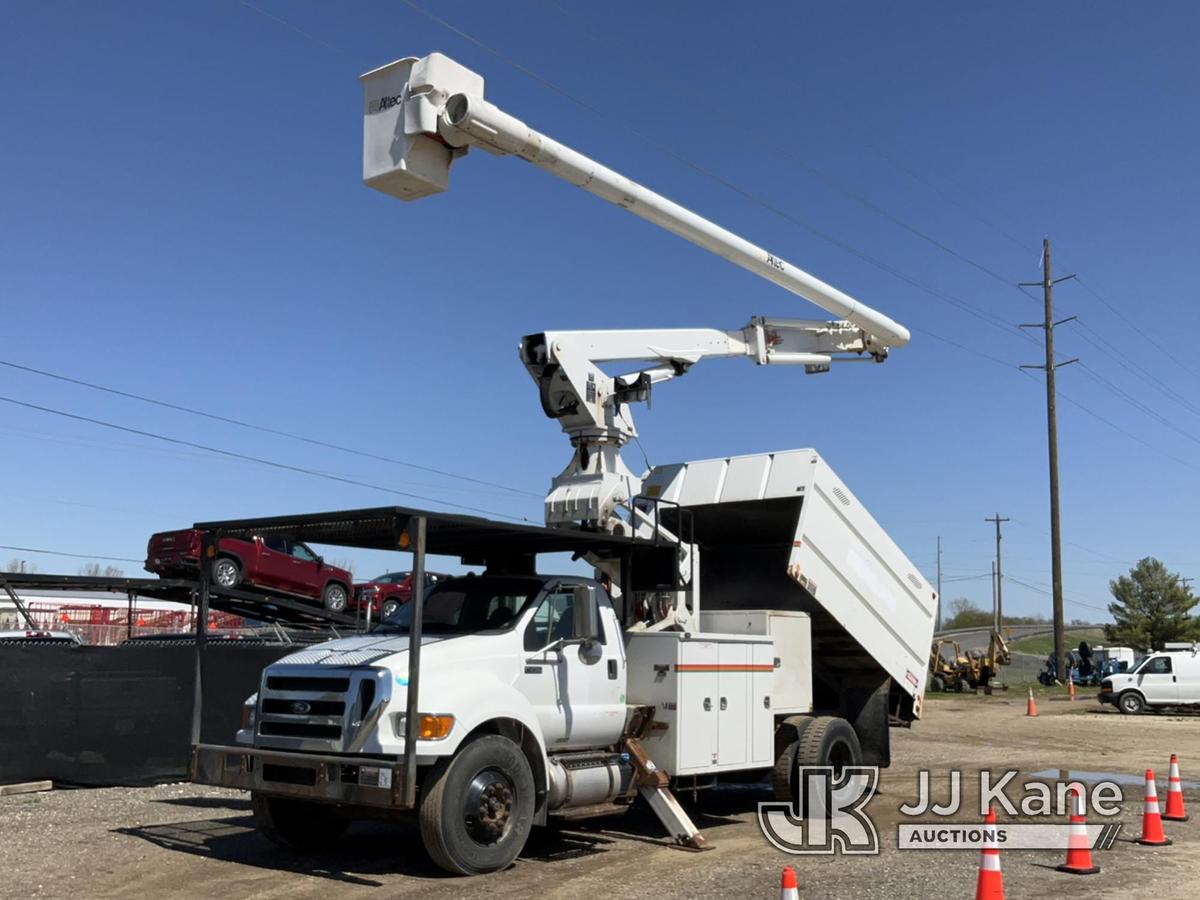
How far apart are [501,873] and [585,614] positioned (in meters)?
2.24

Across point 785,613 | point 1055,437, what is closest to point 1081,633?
point 1055,437

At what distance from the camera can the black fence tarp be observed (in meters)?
12.4

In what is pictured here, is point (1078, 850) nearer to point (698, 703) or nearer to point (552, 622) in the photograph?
point (698, 703)

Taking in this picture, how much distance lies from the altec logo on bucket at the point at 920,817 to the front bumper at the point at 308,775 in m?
3.65

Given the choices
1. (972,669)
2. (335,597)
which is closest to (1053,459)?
(972,669)

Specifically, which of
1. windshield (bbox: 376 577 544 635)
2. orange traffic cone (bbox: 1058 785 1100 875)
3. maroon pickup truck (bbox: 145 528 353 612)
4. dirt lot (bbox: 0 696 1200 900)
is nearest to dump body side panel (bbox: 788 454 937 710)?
dirt lot (bbox: 0 696 1200 900)

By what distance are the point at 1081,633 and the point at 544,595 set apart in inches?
4840

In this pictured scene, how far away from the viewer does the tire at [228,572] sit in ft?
68.7

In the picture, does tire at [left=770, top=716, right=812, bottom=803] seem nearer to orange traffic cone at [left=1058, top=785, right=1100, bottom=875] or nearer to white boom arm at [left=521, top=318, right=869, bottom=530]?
white boom arm at [left=521, top=318, right=869, bottom=530]

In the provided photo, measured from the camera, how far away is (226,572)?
69.2 feet

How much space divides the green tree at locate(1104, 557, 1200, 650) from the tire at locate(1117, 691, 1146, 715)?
135ft

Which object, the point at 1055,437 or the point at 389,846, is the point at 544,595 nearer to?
the point at 389,846

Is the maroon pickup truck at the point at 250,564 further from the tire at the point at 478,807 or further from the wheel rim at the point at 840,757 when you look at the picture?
the tire at the point at 478,807

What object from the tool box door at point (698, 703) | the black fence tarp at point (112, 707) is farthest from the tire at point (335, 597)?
the tool box door at point (698, 703)
